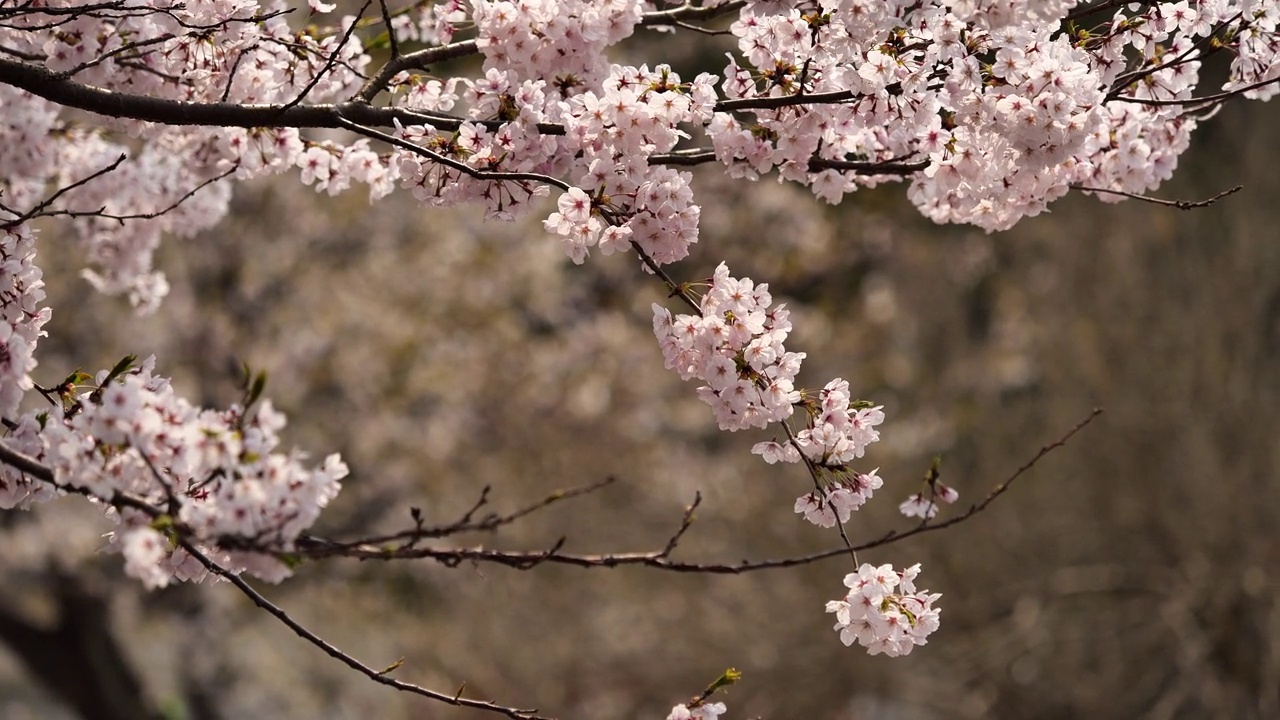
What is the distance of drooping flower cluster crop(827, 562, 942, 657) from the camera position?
2.94 m

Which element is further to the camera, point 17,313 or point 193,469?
point 17,313

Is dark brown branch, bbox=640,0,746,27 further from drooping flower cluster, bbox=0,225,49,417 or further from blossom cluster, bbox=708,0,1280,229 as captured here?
drooping flower cluster, bbox=0,225,49,417

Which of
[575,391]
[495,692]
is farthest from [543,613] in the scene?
[575,391]

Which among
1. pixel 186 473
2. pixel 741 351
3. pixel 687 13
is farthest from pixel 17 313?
pixel 687 13

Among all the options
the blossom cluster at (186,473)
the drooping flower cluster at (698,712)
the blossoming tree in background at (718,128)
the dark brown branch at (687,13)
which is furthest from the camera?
the dark brown branch at (687,13)

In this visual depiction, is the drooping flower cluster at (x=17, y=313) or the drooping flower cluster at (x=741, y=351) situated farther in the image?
the drooping flower cluster at (x=741, y=351)

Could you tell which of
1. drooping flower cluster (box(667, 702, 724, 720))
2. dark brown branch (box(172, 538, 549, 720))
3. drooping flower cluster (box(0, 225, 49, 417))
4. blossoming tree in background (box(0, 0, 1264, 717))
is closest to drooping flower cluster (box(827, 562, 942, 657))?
blossoming tree in background (box(0, 0, 1264, 717))

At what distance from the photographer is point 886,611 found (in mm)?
2963

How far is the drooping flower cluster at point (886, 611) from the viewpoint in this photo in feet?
9.65

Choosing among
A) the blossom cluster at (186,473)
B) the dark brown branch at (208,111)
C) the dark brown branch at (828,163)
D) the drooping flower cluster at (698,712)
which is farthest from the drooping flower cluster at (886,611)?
the dark brown branch at (208,111)

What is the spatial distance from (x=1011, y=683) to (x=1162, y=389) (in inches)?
104

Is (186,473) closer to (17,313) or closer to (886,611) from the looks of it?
(17,313)

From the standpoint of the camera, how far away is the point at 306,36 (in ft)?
11.9

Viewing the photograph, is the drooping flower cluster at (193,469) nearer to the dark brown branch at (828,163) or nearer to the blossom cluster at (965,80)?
the dark brown branch at (828,163)
